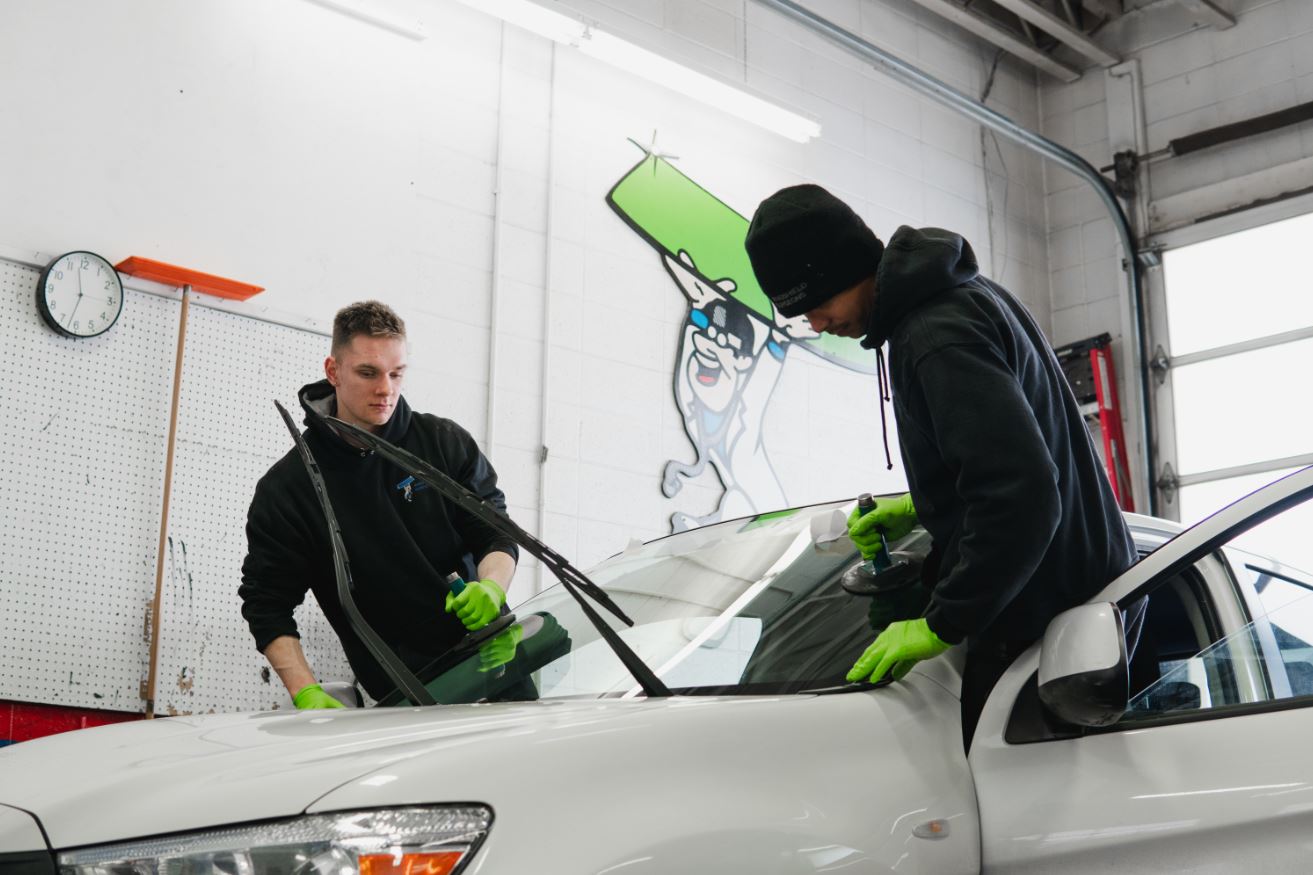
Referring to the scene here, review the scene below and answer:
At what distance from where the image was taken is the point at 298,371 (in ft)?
14.5

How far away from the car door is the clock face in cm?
316

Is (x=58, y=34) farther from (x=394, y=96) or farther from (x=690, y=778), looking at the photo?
(x=690, y=778)

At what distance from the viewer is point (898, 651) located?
173 cm

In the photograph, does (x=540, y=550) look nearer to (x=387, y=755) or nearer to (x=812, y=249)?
(x=387, y=755)

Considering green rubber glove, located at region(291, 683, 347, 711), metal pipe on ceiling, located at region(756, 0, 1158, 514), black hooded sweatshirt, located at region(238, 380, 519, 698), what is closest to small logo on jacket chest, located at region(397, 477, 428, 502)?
black hooded sweatshirt, located at region(238, 380, 519, 698)

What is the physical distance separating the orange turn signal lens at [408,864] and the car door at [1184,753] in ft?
2.31

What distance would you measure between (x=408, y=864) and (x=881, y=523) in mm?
1081

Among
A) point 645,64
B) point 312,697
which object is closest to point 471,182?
point 645,64

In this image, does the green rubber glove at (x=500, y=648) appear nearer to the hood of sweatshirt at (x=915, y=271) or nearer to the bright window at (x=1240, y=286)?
the hood of sweatshirt at (x=915, y=271)

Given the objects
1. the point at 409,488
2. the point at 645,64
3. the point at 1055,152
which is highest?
the point at 1055,152

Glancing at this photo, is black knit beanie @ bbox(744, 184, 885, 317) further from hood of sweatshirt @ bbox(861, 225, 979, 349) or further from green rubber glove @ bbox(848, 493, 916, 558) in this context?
green rubber glove @ bbox(848, 493, 916, 558)

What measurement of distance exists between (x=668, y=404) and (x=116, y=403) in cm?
236

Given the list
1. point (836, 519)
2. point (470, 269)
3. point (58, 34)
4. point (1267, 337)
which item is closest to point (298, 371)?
point (470, 269)

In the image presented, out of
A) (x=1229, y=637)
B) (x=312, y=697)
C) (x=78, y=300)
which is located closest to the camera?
(x=1229, y=637)
